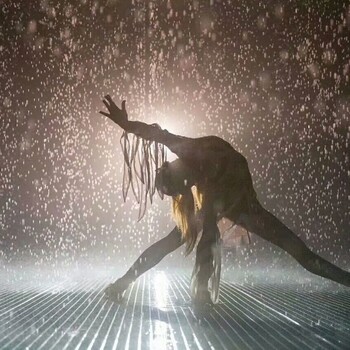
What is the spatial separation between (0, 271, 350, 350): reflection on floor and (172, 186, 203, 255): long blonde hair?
57 cm

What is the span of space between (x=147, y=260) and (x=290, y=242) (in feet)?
4.08

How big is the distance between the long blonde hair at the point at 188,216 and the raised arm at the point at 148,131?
46cm

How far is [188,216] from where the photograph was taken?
200 inches

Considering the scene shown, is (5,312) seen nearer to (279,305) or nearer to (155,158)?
(155,158)

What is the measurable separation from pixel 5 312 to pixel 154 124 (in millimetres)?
1946

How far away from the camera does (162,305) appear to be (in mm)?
4969

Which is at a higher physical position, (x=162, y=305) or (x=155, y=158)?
(x=155, y=158)

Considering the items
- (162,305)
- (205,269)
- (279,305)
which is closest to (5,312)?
(162,305)

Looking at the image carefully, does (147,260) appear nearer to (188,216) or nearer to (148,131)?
(188,216)

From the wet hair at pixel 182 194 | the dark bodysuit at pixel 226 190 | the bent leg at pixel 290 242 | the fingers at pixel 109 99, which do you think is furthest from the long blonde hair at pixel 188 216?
the fingers at pixel 109 99

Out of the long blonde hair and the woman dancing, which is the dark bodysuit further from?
the long blonde hair

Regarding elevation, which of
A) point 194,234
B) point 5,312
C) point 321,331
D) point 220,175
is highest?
point 220,175

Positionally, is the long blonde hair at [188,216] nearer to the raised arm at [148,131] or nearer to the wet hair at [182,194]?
the wet hair at [182,194]

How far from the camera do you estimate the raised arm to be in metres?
4.67
